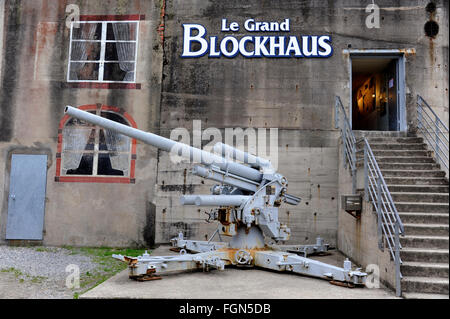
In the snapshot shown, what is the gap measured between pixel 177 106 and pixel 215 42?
76.2 inches

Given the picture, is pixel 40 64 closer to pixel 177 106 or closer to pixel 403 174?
pixel 177 106

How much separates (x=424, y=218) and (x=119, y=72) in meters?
7.92

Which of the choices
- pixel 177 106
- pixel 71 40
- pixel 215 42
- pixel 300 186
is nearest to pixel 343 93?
pixel 300 186

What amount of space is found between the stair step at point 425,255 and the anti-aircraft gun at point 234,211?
80cm

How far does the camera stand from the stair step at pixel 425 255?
5.44 metres

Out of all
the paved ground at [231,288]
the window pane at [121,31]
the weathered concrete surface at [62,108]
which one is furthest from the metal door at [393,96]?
the window pane at [121,31]

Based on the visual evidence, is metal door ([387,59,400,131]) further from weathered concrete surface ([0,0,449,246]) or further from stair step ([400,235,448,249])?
stair step ([400,235,448,249])

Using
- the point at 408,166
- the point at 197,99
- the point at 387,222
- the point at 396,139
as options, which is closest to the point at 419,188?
the point at 408,166

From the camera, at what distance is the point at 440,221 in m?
6.14

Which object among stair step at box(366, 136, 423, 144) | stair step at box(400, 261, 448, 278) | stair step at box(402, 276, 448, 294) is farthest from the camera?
stair step at box(366, 136, 423, 144)

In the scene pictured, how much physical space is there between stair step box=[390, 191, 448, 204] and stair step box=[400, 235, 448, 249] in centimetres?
105

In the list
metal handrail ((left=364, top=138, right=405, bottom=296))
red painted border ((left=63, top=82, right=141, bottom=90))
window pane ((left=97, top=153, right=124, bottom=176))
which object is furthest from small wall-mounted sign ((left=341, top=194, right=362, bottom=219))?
red painted border ((left=63, top=82, right=141, bottom=90))

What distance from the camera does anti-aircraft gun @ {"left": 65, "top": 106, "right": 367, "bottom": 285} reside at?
602 centimetres

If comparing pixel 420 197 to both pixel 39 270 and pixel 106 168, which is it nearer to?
pixel 39 270
